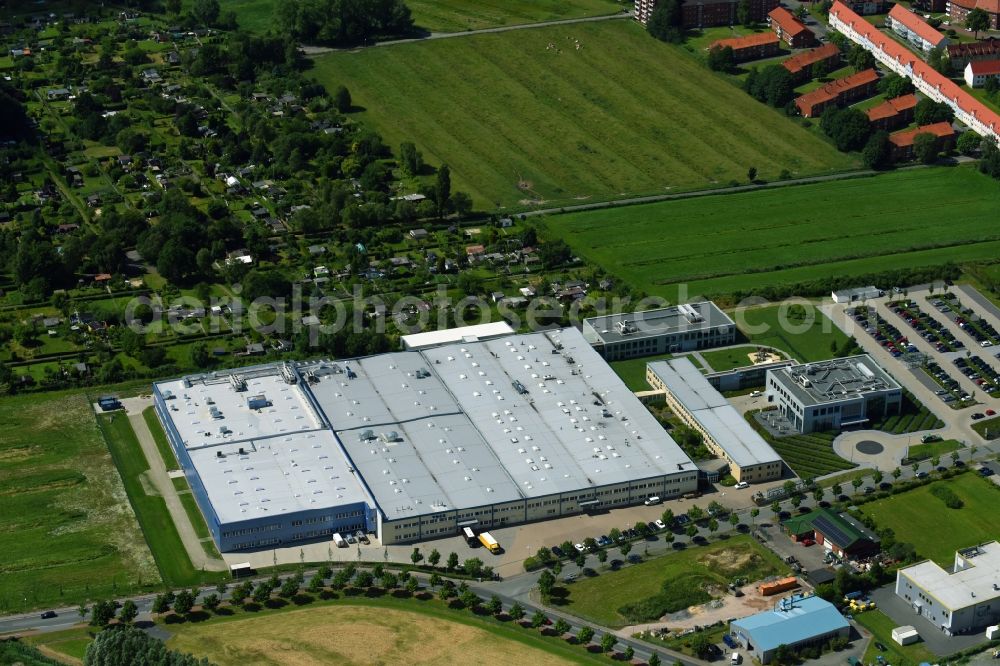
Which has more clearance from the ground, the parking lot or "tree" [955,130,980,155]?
"tree" [955,130,980,155]

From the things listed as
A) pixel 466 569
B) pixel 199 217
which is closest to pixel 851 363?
pixel 466 569

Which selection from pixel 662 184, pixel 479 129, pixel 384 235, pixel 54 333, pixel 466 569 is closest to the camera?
pixel 466 569

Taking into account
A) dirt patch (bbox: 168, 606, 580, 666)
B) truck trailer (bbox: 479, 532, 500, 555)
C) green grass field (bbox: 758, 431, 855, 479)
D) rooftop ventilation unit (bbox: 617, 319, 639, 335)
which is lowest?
dirt patch (bbox: 168, 606, 580, 666)

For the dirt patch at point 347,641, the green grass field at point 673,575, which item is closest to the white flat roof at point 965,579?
the green grass field at point 673,575

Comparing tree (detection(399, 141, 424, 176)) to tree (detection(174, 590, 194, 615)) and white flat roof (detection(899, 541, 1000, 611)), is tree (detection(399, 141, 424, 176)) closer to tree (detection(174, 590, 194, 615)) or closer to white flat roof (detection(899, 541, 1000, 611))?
tree (detection(174, 590, 194, 615))

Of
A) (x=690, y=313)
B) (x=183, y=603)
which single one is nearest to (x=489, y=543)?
(x=183, y=603)

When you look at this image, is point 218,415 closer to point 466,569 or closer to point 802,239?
point 466,569

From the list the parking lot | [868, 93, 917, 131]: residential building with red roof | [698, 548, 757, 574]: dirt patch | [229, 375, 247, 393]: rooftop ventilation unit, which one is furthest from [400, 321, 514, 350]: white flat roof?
[868, 93, 917, 131]: residential building with red roof
